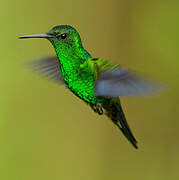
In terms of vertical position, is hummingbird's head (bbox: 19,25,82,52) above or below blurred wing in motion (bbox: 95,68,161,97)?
above

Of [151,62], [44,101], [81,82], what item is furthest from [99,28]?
[81,82]

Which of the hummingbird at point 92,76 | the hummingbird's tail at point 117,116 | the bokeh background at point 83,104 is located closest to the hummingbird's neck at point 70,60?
the hummingbird at point 92,76

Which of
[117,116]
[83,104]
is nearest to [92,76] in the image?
[117,116]

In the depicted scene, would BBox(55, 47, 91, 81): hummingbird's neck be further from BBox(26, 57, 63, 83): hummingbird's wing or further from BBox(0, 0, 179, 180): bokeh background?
BBox(0, 0, 179, 180): bokeh background

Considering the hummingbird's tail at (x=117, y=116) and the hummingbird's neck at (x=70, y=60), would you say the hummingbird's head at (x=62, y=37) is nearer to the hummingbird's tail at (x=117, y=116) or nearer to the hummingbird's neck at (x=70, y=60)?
the hummingbird's neck at (x=70, y=60)

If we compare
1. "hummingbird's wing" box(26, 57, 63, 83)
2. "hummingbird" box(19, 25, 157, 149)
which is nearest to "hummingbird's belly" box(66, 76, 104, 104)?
"hummingbird" box(19, 25, 157, 149)
